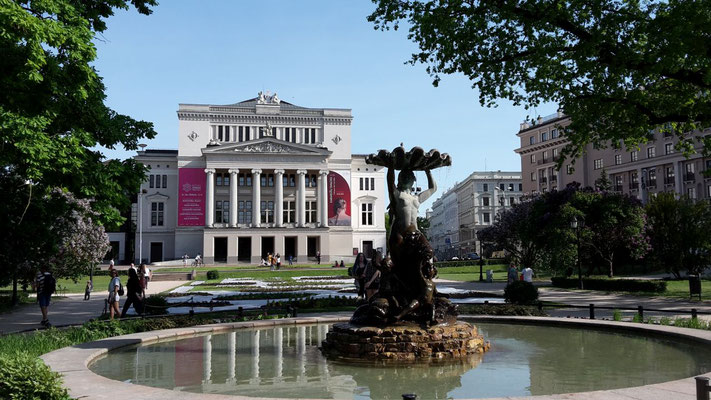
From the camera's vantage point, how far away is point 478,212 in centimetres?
12244

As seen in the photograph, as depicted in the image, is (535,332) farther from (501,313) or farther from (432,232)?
(432,232)

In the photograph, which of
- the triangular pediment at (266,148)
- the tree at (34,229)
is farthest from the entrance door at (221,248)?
the tree at (34,229)

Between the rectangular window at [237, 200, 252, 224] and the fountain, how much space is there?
72.4 metres

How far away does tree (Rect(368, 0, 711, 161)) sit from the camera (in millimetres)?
15320

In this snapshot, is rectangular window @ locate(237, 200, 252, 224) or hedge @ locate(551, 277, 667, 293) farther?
rectangular window @ locate(237, 200, 252, 224)

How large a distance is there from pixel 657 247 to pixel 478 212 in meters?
88.2

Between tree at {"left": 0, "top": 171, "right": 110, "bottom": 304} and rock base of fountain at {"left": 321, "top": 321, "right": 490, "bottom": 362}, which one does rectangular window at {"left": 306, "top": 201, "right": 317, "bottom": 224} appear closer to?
tree at {"left": 0, "top": 171, "right": 110, "bottom": 304}

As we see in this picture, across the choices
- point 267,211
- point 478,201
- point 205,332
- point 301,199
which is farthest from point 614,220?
point 478,201

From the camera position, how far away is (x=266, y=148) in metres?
79.2

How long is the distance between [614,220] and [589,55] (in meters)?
21.2

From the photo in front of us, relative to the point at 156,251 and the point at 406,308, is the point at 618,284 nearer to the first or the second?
the point at 406,308

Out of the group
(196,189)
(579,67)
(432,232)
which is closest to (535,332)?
(579,67)

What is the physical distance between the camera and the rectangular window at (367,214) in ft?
289

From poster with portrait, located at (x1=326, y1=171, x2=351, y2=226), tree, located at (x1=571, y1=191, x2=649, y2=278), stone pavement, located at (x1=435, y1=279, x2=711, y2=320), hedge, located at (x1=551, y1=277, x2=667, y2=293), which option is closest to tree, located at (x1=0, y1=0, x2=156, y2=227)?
stone pavement, located at (x1=435, y1=279, x2=711, y2=320)
